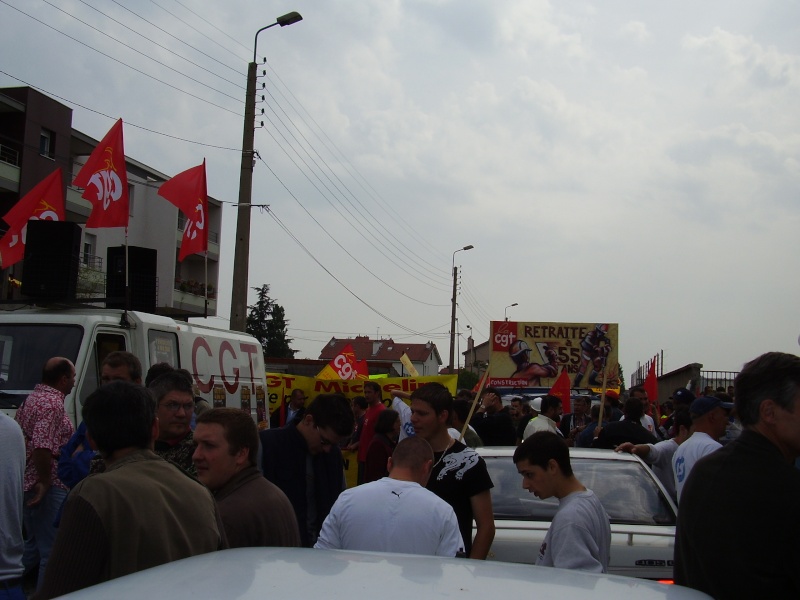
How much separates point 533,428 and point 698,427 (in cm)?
386

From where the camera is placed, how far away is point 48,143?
34188mm

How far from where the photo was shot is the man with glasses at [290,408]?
51.4 feet

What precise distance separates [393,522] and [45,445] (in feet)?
12.0

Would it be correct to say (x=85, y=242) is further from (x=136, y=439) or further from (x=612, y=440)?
(x=136, y=439)

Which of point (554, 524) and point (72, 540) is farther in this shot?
point (554, 524)

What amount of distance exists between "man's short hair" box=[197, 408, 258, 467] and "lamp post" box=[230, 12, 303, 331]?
12441 mm

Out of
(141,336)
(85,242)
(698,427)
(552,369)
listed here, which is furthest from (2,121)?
(698,427)

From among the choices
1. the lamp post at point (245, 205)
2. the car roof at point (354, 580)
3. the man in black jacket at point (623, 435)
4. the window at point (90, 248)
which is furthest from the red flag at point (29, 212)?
the window at point (90, 248)

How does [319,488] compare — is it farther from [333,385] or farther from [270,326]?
[270,326]

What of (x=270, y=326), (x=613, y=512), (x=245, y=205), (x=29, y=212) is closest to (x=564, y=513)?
(x=613, y=512)

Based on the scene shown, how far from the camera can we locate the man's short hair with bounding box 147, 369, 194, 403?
498 centimetres

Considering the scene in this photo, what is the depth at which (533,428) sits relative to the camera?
10.1m

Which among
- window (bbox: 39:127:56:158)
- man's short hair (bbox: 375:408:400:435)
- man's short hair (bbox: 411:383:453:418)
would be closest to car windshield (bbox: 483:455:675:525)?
man's short hair (bbox: 411:383:453:418)

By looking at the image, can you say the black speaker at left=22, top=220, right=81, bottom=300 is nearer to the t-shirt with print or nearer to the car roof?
the t-shirt with print
